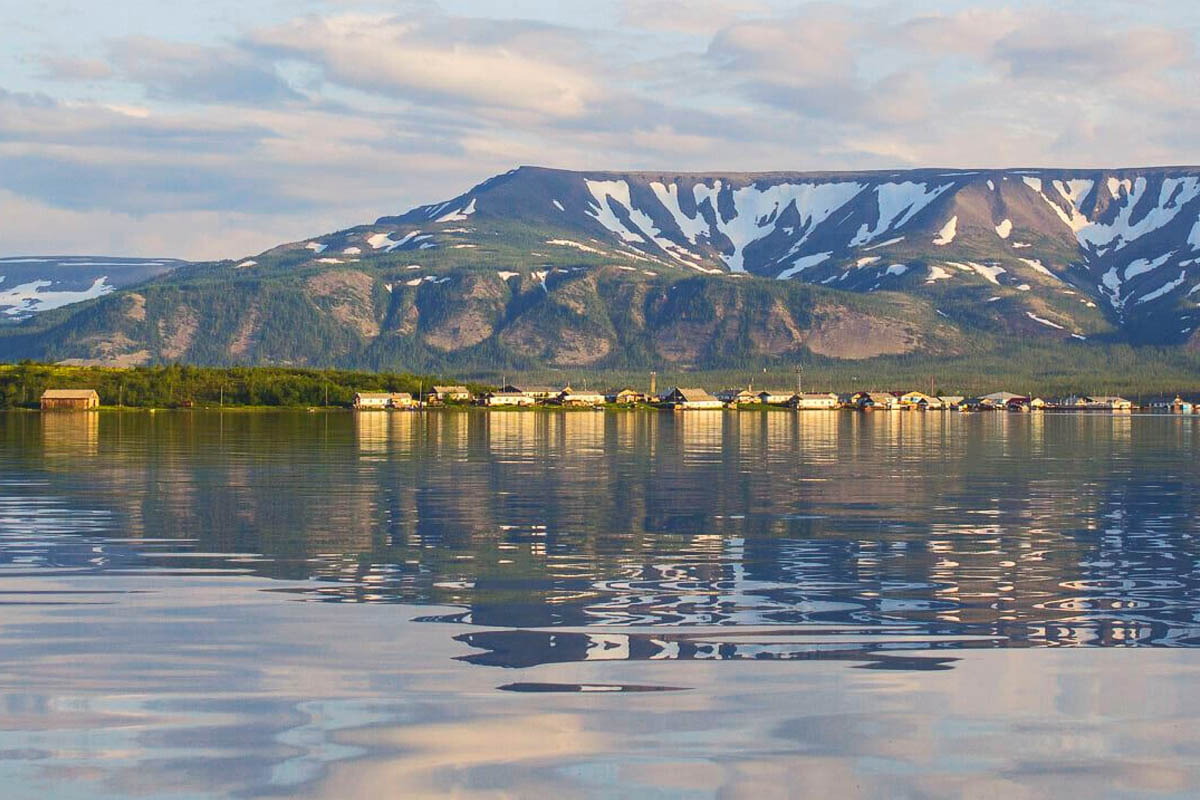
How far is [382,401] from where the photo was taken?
170 metres

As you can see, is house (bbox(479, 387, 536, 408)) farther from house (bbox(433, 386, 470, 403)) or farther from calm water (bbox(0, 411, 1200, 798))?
calm water (bbox(0, 411, 1200, 798))

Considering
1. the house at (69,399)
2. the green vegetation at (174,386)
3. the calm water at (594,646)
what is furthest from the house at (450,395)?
the calm water at (594,646)

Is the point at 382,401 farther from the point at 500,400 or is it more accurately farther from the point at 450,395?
the point at 500,400

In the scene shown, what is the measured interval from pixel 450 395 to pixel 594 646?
17716 centimetres

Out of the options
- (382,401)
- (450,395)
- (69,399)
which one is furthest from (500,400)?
(69,399)

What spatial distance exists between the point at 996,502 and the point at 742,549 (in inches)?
494

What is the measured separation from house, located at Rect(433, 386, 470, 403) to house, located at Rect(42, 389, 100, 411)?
5125 cm

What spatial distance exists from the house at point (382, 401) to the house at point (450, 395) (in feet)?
38.1

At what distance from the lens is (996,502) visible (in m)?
35.6

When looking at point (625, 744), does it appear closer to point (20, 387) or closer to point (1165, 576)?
point (1165, 576)

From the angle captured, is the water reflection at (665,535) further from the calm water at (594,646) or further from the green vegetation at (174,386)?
the green vegetation at (174,386)

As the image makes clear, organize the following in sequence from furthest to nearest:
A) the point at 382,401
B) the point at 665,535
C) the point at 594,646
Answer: the point at 382,401 < the point at 665,535 < the point at 594,646

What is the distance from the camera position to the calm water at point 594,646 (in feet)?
37.3

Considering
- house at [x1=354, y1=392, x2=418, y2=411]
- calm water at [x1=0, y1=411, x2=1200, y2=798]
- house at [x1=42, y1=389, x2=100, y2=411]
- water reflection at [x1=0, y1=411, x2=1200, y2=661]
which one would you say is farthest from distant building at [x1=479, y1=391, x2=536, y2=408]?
calm water at [x1=0, y1=411, x2=1200, y2=798]
